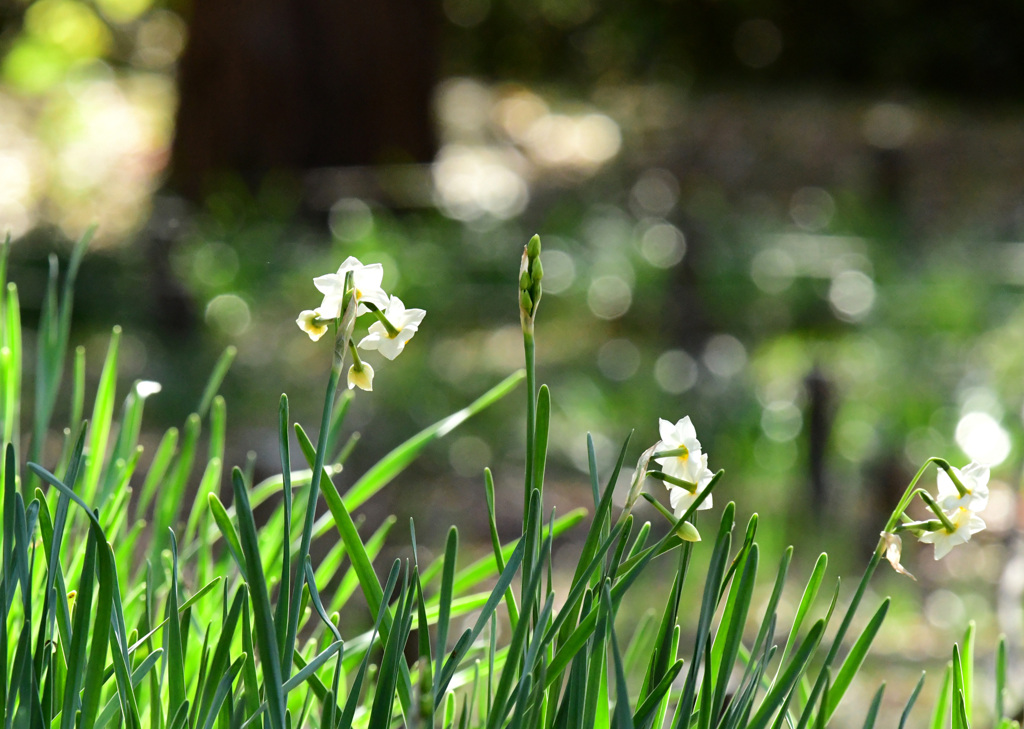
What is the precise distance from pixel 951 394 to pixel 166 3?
15.4 feet

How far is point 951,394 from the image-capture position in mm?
1572

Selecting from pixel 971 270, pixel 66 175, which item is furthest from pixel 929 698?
pixel 66 175

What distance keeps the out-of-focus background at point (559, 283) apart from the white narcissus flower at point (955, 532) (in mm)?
512

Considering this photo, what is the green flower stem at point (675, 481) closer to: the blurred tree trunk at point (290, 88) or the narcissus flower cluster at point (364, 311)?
the narcissus flower cluster at point (364, 311)

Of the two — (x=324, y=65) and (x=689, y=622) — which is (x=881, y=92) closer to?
(x=324, y=65)

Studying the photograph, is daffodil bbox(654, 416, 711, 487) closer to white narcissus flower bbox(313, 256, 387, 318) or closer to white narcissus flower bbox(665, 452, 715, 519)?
white narcissus flower bbox(665, 452, 715, 519)

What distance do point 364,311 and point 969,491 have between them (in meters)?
0.22

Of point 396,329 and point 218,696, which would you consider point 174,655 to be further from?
point 396,329

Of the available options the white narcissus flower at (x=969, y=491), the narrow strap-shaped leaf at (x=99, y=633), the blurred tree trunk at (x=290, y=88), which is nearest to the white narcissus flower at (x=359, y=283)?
the narrow strap-shaped leaf at (x=99, y=633)

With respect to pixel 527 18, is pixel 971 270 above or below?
below

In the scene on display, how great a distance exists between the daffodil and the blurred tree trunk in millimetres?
2956

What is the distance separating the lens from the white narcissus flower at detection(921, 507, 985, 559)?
13.1 inches

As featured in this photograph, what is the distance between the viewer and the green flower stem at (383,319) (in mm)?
332

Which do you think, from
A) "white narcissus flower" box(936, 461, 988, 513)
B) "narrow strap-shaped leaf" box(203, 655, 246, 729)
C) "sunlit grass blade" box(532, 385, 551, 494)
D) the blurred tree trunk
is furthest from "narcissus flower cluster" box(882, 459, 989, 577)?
the blurred tree trunk
